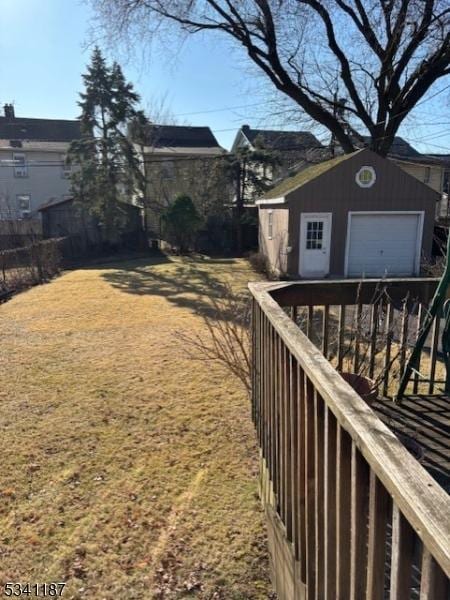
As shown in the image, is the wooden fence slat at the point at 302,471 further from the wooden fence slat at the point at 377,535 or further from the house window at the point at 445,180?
the house window at the point at 445,180

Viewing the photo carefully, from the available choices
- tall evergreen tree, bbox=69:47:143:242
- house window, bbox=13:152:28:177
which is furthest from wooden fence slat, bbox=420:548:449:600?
house window, bbox=13:152:28:177

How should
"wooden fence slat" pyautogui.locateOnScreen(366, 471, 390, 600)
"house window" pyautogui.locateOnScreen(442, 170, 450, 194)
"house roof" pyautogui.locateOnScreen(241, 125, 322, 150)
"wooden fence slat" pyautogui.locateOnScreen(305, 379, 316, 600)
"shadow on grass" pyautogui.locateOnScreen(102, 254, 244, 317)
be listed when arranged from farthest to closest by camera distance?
"house window" pyautogui.locateOnScreen(442, 170, 450, 194), "house roof" pyautogui.locateOnScreen(241, 125, 322, 150), "shadow on grass" pyautogui.locateOnScreen(102, 254, 244, 317), "wooden fence slat" pyautogui.locateOnScreen(305, 379, 316, 600), "wooden fence slat" pyautogui.locateOnScreen(366, 471, 390, 600)

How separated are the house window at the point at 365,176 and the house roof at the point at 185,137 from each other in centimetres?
1901

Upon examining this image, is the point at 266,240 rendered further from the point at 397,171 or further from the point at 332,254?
the point at 397,171

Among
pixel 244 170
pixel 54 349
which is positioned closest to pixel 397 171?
pixel 244 170

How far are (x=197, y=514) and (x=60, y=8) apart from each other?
12892 millimetres

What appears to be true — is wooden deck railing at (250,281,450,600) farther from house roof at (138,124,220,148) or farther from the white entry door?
house roof at (138,124,220,148)

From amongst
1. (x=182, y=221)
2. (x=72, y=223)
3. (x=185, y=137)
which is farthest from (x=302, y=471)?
(x=185, y=137)

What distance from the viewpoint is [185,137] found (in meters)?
31.7

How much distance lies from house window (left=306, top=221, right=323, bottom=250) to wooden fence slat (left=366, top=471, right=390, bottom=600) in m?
13.2

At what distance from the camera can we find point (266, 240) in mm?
16609

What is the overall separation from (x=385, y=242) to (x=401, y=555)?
14403mm

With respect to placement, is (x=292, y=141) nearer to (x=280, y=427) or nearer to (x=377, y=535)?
(x=280, y=427)

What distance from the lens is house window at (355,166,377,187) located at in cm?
1339
